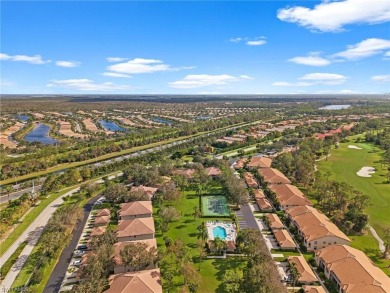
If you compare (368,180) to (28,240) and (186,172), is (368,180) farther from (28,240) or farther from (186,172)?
(28,240)

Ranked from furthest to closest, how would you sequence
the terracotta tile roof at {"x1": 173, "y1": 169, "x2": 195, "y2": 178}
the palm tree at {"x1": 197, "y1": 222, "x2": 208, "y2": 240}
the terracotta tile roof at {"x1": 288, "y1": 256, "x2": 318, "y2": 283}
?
the terracotta tile roof at {"x1": 173, "y1": 169, "x2": 195, "y2": 178} → the palm tree at {"x1": 197, "y1": 222, "x2": 208, "y2": 240} → the terracotta tile roof at {"x1": 288, "y1": 256, "x2": 318, "y2": 283}

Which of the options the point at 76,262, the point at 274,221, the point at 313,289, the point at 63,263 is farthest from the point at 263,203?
the point at 63,263

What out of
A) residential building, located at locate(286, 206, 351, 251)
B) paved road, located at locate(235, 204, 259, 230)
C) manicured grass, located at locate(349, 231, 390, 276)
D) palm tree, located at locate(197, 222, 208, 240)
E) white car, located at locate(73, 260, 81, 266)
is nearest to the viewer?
manicured grass, located at locate(349, 231, 390, 276)

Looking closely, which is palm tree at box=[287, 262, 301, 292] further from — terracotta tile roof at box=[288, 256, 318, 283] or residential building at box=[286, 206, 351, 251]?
residential building at box=[286, 206, 351, 251]

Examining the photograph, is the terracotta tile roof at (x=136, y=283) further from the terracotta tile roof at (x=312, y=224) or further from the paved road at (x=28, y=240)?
the terracotta tile roof at (x=312, y=224)

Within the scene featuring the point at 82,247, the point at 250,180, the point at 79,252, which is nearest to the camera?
the point at 79,252

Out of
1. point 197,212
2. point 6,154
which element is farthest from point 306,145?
point 6,154

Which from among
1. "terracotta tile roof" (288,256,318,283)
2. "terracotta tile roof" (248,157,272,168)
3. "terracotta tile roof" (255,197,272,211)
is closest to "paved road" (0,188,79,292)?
"terracotta tile roof" (288,256,318,283)
